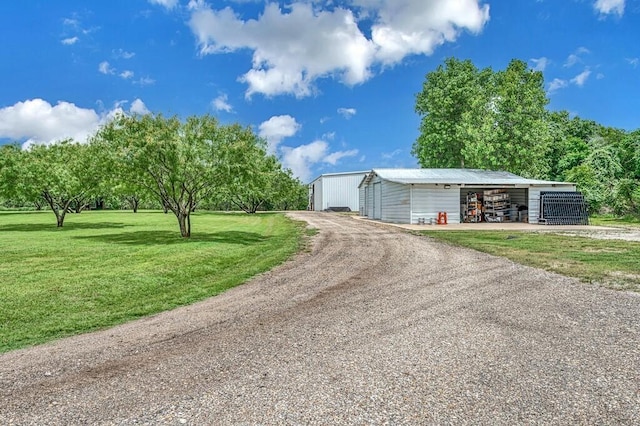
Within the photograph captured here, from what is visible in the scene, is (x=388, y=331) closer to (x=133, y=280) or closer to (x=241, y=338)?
(x=241, y=338)

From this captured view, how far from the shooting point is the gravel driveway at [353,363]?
2979 millimetres

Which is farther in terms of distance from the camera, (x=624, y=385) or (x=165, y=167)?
(x=165, y=167)

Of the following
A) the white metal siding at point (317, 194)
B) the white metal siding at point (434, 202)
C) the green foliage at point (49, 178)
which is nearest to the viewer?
the green foliage at point (49, 178)

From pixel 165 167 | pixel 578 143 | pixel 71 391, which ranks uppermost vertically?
pixel 578 143

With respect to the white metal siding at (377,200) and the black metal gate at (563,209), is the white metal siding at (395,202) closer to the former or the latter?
the white metal siding at (377,200)

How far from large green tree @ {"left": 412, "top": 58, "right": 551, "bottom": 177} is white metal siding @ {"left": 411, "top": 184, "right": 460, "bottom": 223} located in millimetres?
10291

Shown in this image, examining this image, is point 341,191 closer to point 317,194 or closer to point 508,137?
point 317,194

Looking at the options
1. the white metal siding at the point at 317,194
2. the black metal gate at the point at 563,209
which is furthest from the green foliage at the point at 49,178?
the white metal siding at the point at 317,194

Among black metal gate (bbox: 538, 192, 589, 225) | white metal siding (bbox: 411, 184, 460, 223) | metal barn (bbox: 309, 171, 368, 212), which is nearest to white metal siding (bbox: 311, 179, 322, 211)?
metal barn (bbox: 309, 171, 368, 212)

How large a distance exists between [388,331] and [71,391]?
121 inches

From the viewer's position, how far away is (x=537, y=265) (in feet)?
29.9

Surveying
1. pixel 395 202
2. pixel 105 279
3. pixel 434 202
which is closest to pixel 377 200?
pixel 395 202

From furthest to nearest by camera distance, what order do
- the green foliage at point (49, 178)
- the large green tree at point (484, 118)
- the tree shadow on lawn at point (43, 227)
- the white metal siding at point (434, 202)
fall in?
the large green tree at point (484, 118) < the white metal siding at point (434, 202) < the green foliage at point (49, 178) < the tree shadow on lawn at point (43, 227)

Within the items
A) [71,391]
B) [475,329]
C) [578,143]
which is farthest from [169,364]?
[578,143]
